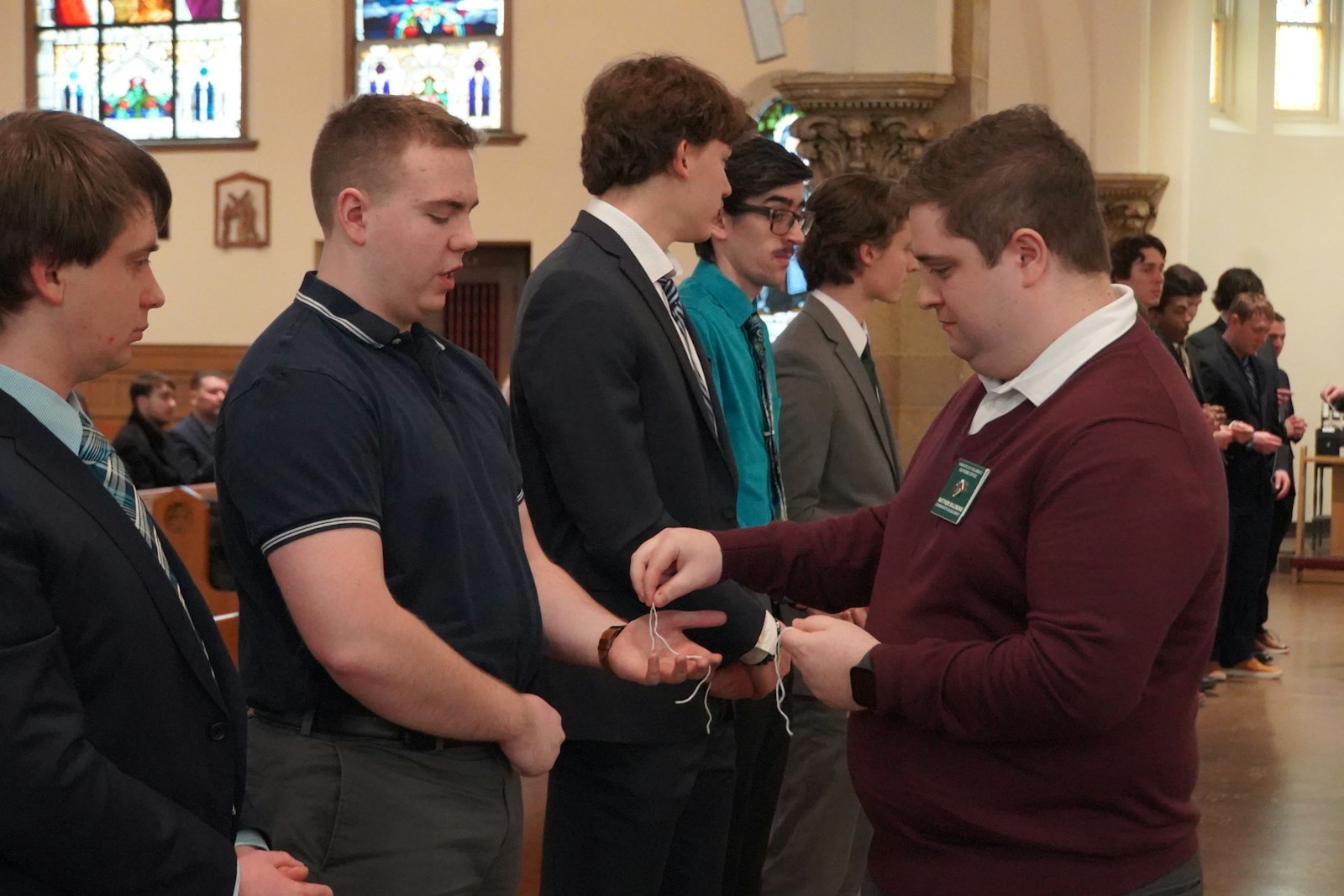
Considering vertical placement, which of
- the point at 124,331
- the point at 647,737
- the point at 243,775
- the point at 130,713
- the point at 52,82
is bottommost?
the point at 647,737

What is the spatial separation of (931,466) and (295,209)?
11752mm

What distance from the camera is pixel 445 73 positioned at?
12.7 m

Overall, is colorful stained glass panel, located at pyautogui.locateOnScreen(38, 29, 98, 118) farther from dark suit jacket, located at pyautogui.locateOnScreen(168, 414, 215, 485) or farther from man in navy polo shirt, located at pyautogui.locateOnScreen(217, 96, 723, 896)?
man in navy polo shirt, located at pyautogui.locateOnScreen(217, 96, 723, 896)

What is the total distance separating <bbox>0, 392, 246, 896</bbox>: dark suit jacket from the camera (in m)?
1.26

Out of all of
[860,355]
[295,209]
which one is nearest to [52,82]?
[295,209]

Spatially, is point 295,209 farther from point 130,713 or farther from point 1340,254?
point 130,713

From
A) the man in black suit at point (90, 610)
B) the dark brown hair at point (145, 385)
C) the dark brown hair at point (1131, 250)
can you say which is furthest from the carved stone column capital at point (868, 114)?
the man in black suit at point (90, 610)

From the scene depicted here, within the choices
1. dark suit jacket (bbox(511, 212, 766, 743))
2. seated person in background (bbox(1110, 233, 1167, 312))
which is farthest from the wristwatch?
seated person in background (bbox(1110, 233, 1167, 312))

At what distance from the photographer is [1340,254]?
12961mm

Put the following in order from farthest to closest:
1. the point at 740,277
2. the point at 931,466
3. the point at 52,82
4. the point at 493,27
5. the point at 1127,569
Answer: the point at 52,82 < the point at 493,27 < the point at 740,277 < the point at 931,466 < the point at 1127,569

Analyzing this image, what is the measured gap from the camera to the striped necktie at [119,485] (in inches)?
57.2

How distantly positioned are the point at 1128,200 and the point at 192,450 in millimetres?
6278

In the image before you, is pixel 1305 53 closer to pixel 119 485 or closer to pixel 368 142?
pixel 368 142

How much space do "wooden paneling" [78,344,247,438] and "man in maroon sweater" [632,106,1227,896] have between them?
39.3ft
